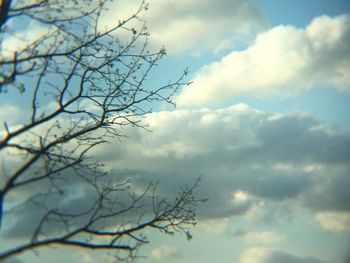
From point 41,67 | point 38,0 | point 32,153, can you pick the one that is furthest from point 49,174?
point 38,0

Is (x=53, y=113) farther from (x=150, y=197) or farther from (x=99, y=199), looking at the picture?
(x=150, y=197)

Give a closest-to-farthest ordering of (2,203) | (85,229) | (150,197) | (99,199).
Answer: (2,203) → (85,229) → (99,199) → (150,197)

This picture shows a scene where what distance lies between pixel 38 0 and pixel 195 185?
5791mm

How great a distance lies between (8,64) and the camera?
846 centimetres

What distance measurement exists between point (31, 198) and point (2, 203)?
2.89 ft

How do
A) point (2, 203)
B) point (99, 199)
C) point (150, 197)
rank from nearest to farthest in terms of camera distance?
point (2, 203) → point (99, 199) → point (150, 197)

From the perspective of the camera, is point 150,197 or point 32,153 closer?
point 32,153

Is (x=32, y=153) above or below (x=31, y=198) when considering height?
above

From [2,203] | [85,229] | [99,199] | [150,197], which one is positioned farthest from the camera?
[150,197]

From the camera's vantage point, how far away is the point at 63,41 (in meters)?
9.20

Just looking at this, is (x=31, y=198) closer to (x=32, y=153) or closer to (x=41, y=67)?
(x=32, y=153)

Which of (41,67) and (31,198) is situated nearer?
(31,198)

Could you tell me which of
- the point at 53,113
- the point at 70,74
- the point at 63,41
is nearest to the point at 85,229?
the point at 53,113

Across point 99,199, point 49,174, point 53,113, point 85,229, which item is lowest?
point 85,229
